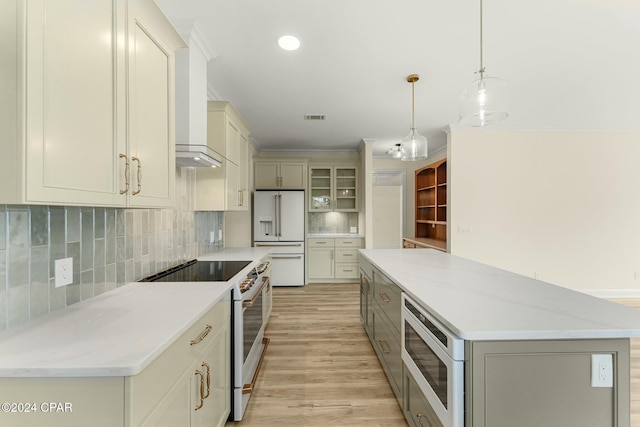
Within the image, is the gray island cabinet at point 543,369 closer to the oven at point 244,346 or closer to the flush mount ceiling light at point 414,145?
the oven at point 244,346

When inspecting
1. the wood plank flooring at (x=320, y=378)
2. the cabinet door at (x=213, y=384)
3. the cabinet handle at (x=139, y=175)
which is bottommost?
the wood plank flooring at (x=320, y=378)

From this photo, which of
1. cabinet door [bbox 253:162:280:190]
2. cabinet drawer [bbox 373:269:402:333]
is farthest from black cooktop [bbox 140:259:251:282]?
cabinet door [bbox 253:162:280:190]

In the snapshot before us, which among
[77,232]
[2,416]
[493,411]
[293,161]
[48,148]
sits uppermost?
[293,161]

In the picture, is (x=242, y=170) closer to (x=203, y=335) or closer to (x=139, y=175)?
(x=139, y=175)

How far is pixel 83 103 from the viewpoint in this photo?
1.02 meters

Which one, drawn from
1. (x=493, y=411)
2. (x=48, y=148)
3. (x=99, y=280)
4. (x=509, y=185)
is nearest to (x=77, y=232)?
(x=99, y=280)

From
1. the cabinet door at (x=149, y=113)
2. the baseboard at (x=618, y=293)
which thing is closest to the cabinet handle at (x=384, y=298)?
the cabinet door at (x=149, y=113)

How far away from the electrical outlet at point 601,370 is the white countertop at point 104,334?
5.12 feet

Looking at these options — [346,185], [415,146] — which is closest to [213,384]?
[415,146]

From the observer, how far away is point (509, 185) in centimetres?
432

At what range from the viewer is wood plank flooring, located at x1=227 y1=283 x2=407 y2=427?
1903 mm

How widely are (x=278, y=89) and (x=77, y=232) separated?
91.1 inches

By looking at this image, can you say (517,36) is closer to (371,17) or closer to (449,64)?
(449,64)

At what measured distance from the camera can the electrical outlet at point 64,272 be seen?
1.27 meters
